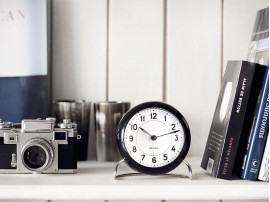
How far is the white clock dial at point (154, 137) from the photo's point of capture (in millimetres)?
728

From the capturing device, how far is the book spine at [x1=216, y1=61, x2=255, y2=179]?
0.71 meters

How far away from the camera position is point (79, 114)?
2.85 feet

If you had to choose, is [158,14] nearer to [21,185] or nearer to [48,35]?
[48,35]

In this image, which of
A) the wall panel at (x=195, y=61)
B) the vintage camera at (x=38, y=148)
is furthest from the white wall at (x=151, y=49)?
the vintage camera at (x=38, y=148)

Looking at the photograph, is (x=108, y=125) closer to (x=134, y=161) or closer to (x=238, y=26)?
(x=134, y=161)

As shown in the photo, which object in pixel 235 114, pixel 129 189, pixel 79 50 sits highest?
pixel 79 50

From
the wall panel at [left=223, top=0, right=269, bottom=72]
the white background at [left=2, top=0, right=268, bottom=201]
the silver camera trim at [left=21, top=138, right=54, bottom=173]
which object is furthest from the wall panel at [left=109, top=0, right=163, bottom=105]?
the silver camera trim at [left=21, top=138, right=54, bottom=173]

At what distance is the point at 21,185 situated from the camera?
2.18ft

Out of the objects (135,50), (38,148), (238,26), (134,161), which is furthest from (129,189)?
(238,26)

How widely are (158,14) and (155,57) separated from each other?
0.09m

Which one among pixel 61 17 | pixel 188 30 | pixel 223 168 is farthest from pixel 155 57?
pixel 223 168

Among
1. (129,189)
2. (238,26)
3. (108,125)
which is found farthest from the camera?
(238,26)

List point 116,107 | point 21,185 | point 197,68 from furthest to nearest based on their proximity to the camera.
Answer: point 197,68
point 116,107
point 21,185

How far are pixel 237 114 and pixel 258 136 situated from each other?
0.05m
